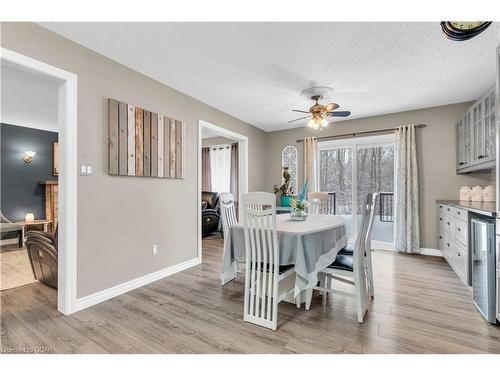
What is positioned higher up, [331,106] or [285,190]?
[331,106]

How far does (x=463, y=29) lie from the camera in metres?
1.40

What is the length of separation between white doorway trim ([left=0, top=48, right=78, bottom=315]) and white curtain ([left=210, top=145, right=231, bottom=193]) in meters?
4.37

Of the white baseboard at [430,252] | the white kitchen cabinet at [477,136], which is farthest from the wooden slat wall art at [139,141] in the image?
the white baseboard at [430,252]

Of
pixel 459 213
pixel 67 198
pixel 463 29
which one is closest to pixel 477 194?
pixel 459 213

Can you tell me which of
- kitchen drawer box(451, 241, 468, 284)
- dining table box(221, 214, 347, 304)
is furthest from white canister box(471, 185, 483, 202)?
dining table box(221, 214, 347, 304)

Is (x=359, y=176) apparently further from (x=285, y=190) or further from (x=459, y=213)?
(x=459, y=213)

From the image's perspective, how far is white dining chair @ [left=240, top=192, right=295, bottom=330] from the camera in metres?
1.98

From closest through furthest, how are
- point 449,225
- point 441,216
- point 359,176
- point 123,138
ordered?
point 123,138 → point 449,225 → point 441,216 → point 359,176

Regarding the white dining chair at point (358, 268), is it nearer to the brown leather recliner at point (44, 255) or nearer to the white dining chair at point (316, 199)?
the white dining chair at point (316, 199)

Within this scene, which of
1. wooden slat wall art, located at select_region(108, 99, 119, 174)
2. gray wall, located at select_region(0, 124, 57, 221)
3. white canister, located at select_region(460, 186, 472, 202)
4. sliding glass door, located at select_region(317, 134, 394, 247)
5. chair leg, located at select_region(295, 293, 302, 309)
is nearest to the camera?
chair leg, located at select_region(295, 293, 302, 309)

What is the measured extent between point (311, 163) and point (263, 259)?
3.60 m

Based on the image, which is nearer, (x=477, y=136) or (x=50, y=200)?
(x=477, y=136)

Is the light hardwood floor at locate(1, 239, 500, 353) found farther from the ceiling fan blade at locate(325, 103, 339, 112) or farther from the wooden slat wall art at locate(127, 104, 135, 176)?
the ceiling fan blade at locate(325, 103, 339, 112)
